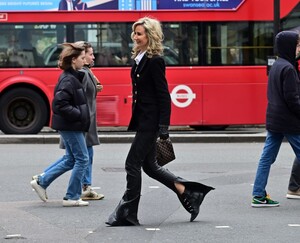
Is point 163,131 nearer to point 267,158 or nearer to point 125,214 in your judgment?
point 125,214

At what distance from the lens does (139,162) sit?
8.03 metres

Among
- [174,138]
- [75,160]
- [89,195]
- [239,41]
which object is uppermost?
[239,41]

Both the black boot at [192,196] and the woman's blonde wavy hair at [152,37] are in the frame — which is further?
the black boot at [192,196]

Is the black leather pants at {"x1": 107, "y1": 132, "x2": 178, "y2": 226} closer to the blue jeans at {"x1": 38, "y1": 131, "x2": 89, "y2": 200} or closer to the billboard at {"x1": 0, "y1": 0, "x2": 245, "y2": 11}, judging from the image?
the blue jeans at {"x1": 38, "y1": 131, "x2": 89, "y2": 200}

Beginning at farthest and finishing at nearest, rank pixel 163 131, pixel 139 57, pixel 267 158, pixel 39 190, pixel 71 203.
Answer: pixel 39 190, pixel 71 203, pixel 267 158, pixel 139 57, pixel 163 131

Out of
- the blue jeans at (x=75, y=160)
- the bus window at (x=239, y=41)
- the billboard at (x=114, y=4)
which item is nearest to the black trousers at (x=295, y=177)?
the blue jeans at (x=75, y=160)

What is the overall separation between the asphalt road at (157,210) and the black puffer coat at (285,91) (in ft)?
3.06

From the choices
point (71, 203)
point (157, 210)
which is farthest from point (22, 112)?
point (157, 210)

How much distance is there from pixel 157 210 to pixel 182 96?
28.8 ft

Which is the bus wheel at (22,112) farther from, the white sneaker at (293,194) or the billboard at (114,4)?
the white sneaker at (293,194)

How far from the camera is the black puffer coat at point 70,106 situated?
8.98 m

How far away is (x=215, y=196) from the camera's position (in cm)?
1008

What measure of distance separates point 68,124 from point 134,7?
9.09 metres

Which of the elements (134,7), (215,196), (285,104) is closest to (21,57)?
(134,7)
